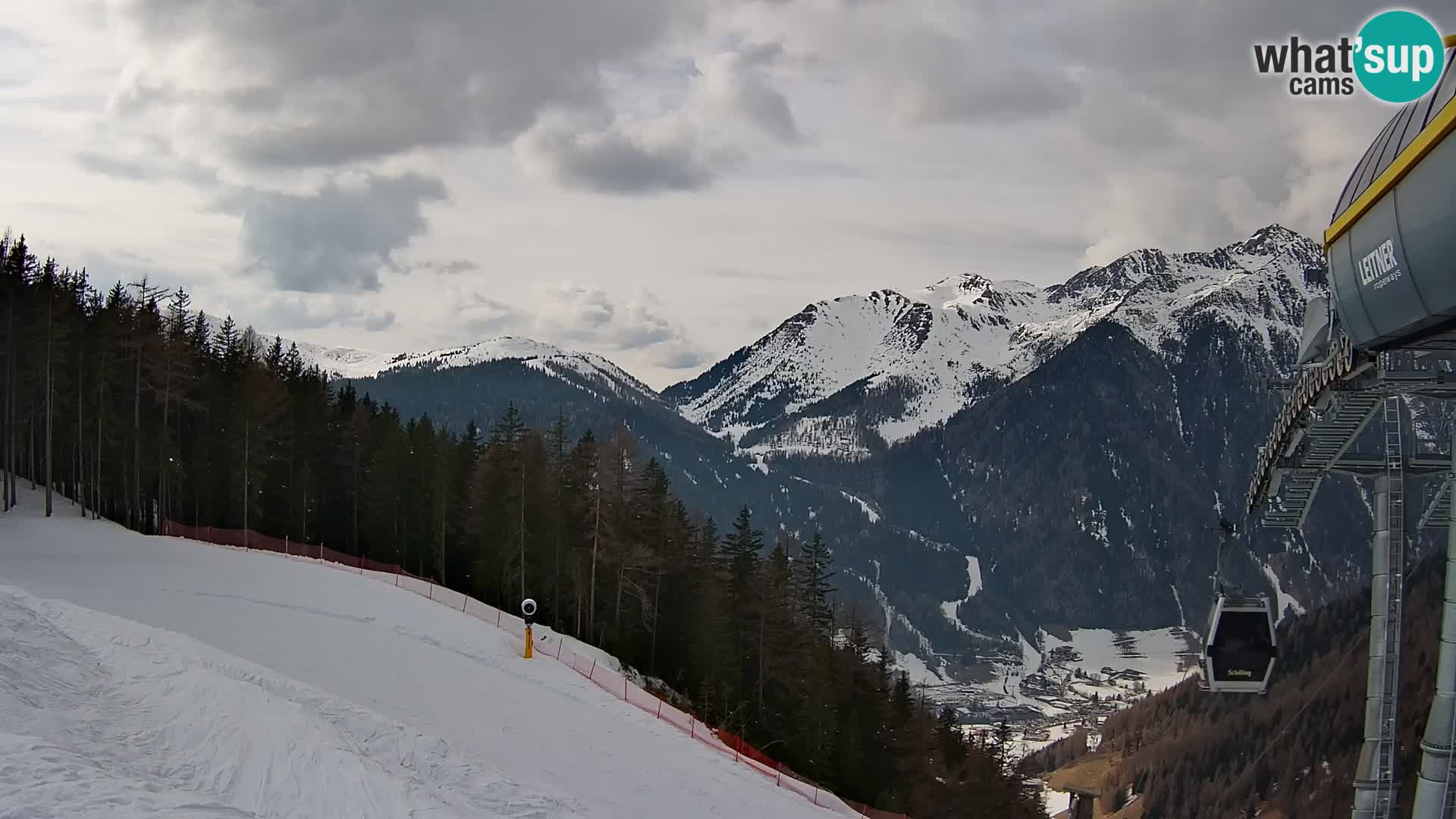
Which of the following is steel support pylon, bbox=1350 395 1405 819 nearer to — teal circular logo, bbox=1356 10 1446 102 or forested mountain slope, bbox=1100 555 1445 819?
teal circular logo, bbox=1356 10 1446 102

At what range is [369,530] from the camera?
5672 centimetres

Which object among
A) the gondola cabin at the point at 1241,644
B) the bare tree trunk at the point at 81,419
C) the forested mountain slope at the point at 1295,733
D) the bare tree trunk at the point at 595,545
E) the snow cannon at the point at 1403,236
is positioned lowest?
the forested mountain slope at the point at 1295,733

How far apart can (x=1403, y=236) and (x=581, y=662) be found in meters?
30.6

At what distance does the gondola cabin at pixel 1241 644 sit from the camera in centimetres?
1980

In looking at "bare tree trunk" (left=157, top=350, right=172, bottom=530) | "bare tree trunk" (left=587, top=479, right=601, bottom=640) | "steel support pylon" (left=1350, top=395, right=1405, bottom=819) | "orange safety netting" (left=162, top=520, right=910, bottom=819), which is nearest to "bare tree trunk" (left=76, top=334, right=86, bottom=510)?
"bare tree trunk" (left=157, top=350, right=172, bottom=530)

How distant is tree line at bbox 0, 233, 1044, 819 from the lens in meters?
47.5

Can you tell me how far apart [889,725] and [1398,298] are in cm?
4765

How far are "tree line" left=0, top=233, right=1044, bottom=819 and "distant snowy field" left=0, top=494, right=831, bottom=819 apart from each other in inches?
531

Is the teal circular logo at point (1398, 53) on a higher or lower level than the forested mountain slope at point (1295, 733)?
higher

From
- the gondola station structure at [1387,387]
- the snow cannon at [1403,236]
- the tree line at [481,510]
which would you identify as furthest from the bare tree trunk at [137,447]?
the snow cannon at [1403,236]

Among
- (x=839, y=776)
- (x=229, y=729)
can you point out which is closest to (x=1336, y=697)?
(x=839, y=776)

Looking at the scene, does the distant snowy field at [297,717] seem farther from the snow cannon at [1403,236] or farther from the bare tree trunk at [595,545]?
the snow cannon at [1403,236]

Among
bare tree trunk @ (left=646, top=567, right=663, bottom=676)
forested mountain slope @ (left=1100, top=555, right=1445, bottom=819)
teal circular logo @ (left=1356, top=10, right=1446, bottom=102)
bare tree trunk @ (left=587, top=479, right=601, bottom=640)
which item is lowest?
forested mountain slope @ (left=1100, top=555, right=1445, bottom=819)

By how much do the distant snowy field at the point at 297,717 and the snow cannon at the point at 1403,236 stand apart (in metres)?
14.7
